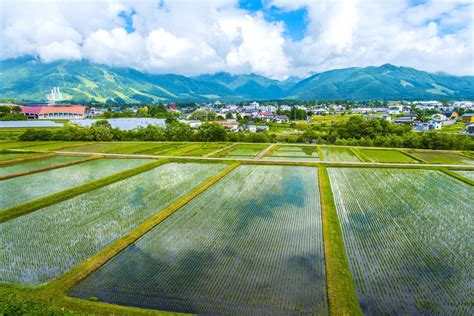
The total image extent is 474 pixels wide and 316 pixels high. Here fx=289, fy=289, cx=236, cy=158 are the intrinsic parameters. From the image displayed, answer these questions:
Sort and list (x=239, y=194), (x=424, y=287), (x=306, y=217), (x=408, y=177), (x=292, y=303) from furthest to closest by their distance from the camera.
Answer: (x=408, y=177)
(x=239, y=194)
(x=306, y=217)
(x=424, y=287)
(x=292, y=303)

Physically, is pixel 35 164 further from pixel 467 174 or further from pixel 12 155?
pixel 467 174

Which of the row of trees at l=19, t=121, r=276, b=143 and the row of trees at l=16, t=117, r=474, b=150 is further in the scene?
the row of trees at l=19, t=121, r=276, b=143

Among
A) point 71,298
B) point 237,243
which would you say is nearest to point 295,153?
point 237,243

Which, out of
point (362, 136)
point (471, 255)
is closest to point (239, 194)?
point (471, 255)

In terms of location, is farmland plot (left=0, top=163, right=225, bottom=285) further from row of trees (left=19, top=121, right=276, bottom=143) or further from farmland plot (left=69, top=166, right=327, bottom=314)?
row of trees (left=19, top=121, right=276, bottom=143)

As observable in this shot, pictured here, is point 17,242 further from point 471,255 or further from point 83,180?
point 471,255

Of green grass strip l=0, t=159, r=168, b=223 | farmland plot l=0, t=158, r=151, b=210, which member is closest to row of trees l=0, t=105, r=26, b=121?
farmland plot l=0, t=158, r=151, b=210
